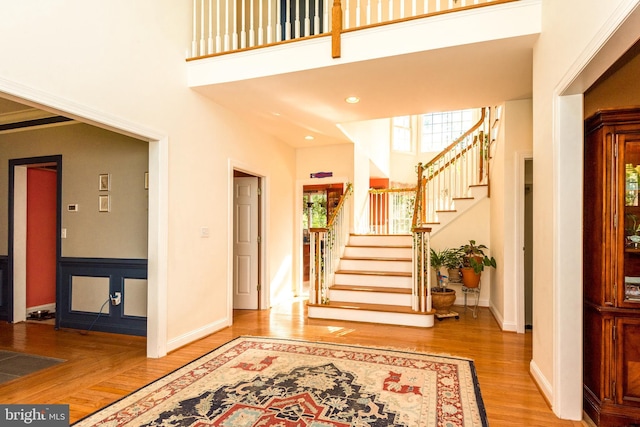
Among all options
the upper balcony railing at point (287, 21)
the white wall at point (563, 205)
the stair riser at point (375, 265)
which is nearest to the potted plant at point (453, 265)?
the stair riser at point (375, 265)

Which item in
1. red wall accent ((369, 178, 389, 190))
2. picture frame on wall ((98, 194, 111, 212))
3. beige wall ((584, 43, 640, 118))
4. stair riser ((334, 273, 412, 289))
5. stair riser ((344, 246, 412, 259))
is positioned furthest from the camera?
red wall accent ((369, 178, 389, 190))

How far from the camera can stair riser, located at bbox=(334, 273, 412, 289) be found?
5.14 meters

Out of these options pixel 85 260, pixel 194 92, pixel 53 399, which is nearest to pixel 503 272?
pixel 194 92

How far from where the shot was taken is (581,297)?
2369 millimetres

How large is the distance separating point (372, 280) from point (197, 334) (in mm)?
2507

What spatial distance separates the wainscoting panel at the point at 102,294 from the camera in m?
4.24

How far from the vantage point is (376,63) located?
3.35m

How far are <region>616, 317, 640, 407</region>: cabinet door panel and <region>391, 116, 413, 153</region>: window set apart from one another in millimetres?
9016

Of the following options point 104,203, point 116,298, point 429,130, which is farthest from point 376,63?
point 429,130

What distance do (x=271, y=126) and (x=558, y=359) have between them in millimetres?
4376

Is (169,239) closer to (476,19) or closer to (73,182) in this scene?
(73,182)

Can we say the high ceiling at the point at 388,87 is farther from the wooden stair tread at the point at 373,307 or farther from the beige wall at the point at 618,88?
the wooden stair tread at the point at 373,307

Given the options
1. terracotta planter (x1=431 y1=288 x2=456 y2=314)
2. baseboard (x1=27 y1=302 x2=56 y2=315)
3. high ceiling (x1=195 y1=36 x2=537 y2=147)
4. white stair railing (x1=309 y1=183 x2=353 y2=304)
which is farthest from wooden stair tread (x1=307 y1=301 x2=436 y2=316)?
baseboard (x1=27 y1=302 x2=56 y2=315)

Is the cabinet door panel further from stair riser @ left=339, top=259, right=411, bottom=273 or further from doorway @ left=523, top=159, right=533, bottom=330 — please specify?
stair riser @ left=339, top=259, right=411, bottom=273
